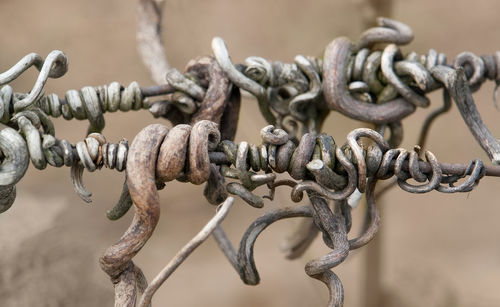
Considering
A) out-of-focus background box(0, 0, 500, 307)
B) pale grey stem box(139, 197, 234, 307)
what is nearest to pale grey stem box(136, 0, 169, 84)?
pale grey stem box(139, 197, 234, 307)

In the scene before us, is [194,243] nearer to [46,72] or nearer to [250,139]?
[46,72]

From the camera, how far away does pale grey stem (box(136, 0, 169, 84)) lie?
2.36 ft

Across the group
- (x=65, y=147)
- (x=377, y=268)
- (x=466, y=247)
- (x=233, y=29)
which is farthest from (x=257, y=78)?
(x=466, y=247)

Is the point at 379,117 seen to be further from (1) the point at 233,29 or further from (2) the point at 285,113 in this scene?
(1) the point at 233,29

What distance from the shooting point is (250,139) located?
1.17 metres

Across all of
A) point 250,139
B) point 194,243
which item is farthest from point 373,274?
point 194,243

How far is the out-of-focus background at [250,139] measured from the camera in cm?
129

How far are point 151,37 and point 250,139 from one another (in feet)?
1.55

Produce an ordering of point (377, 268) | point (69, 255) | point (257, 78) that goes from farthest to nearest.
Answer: point (377, 268), point (69, 255), point (257, 78)

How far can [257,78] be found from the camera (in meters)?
0.58

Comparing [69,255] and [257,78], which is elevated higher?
[257,78]

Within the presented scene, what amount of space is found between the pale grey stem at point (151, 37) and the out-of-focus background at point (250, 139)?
461 mm

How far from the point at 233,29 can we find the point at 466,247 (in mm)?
792

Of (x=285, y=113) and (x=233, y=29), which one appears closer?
(x=285, y=113)
